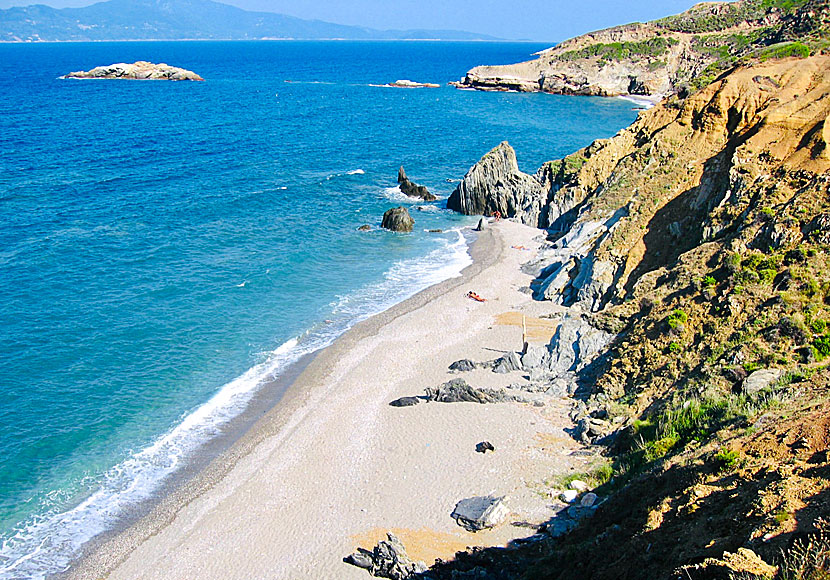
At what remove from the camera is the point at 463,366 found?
31641 mm

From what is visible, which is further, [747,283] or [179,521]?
[747,283]

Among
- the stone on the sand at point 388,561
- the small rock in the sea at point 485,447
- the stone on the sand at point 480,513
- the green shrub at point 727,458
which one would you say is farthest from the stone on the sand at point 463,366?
the green shrub at point 727,458

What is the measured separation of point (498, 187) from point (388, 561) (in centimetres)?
4421

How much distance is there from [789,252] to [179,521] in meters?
25.6

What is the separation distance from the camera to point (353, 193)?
218 ft

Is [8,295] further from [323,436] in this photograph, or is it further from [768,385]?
[768,385]

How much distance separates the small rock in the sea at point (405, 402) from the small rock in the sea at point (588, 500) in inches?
394

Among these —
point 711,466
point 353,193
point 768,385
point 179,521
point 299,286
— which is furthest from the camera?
point 353,193

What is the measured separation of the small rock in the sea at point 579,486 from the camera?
21.7 m

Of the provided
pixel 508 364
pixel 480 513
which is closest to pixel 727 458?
pixel 480 513

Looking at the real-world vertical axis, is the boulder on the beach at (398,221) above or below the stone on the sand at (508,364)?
above

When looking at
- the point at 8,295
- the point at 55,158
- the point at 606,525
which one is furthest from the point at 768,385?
the point at 55,158

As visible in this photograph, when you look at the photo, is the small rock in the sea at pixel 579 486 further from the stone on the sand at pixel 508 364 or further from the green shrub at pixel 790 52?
the green shrub at pixel 790 52

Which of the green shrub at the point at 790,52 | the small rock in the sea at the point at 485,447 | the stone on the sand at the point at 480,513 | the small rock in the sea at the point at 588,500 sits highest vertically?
the green shrub at the point at 790,52
